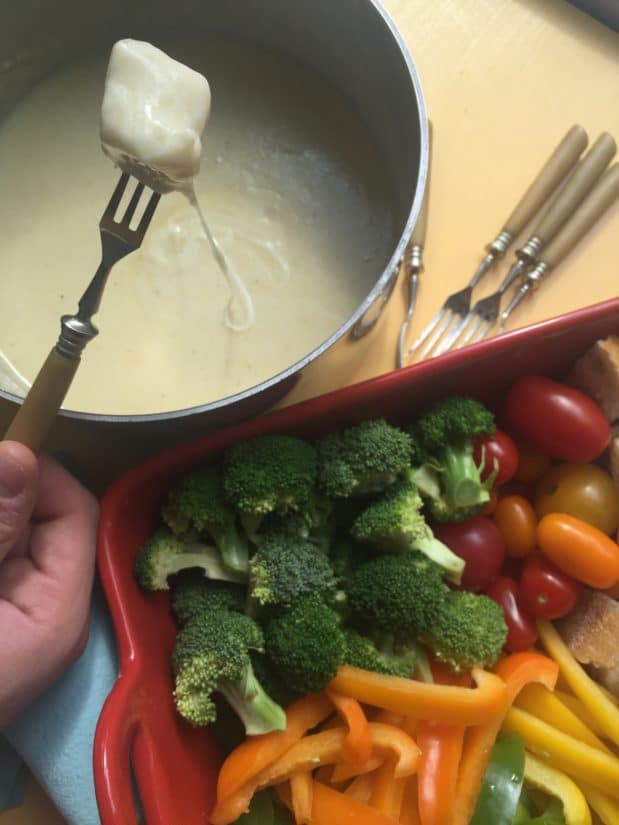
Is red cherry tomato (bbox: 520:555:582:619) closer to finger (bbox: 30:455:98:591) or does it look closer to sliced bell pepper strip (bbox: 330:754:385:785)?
sliced bell pepper strip (bbox: 330:754:385:785)

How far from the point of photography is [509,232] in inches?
38.5

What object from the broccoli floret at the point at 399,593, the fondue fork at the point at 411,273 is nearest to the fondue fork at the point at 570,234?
the fondue fork at the point at 411,273

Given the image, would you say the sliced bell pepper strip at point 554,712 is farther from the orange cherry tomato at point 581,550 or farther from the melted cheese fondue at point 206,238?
the melted cheese fondue at point 206,238

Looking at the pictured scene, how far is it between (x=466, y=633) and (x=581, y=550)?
Answer: 167mm

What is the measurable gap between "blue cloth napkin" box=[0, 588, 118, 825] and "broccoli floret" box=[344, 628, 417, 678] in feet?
0.87

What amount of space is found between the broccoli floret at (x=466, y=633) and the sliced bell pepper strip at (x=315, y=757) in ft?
0.34

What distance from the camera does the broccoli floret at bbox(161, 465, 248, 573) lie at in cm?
85

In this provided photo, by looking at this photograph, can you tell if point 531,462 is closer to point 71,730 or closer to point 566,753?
point 566,753

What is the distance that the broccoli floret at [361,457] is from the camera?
34.5 inches

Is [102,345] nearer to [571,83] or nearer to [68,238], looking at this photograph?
[68,238]

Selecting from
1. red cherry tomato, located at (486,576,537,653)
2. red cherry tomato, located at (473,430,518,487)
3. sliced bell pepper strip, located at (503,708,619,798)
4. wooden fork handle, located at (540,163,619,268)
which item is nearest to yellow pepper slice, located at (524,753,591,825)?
sliced bell pepper strip, located at (503,708,619,798)

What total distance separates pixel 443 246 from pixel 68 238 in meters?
0.49

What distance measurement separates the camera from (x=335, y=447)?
890 millimetres

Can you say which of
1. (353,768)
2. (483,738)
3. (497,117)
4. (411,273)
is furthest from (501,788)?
(497,117)
